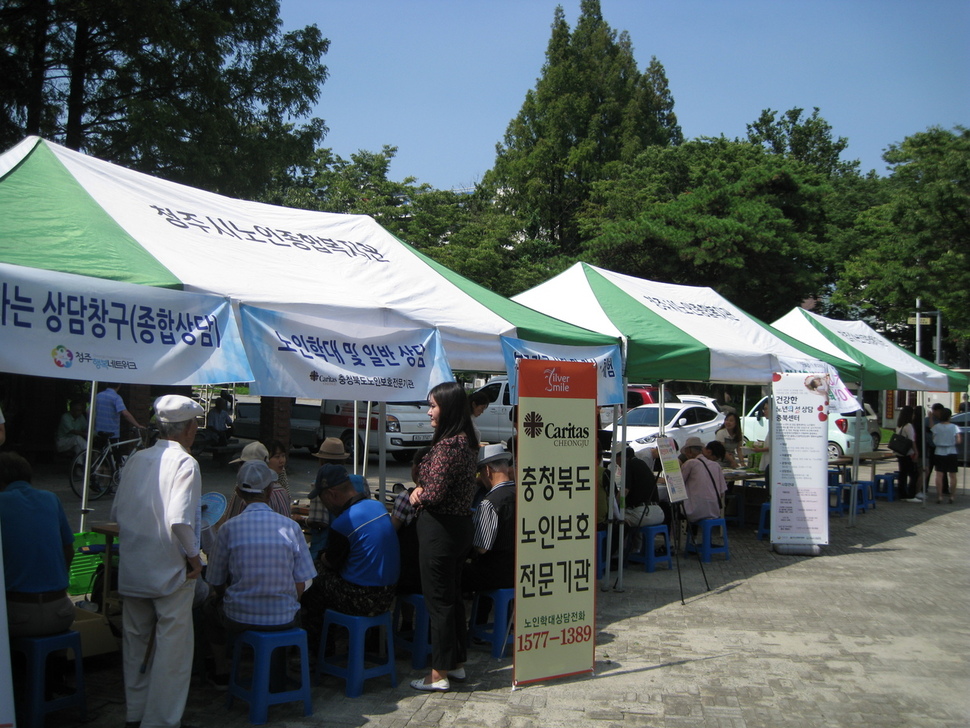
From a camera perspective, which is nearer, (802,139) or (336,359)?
(336,359)

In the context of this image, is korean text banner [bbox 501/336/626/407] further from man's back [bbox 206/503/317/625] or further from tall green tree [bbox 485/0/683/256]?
tall green tree [bbox 485/0/683/256]

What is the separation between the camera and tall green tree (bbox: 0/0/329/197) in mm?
12734

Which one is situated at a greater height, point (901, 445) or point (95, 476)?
point (901, 445)

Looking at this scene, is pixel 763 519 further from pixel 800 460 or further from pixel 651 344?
pixel 651 344

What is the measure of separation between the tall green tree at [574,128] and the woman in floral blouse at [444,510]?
2970 cm

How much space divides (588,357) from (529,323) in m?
0.75

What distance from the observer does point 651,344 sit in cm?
775

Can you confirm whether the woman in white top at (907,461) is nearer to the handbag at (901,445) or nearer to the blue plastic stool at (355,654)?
the handbag at (901,445)

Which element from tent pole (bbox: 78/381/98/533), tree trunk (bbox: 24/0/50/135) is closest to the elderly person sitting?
tent pole (bbox: 78/381/98/533)

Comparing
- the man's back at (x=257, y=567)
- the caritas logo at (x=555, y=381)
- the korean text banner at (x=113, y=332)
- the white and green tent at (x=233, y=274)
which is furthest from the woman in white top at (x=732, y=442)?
the korean text banner at (x=113, y=332)

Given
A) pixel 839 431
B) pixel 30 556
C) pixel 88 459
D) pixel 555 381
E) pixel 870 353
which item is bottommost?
pixel 30 556

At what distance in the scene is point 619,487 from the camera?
26.2 ft

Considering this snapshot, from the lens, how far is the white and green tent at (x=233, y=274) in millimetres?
3998

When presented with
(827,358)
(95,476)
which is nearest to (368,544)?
(827,358)
